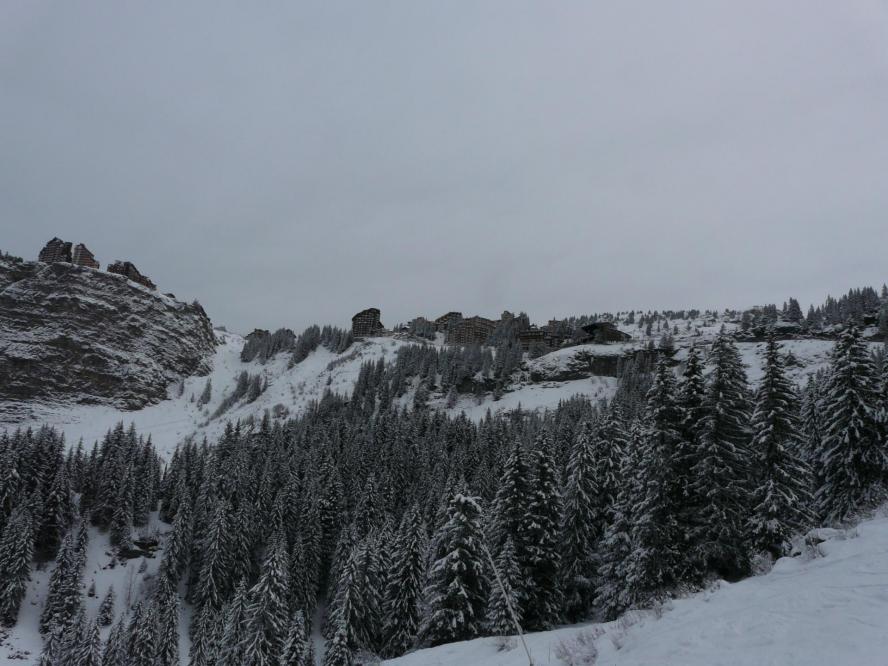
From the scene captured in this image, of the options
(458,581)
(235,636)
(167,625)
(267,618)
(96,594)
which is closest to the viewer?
(458,581)

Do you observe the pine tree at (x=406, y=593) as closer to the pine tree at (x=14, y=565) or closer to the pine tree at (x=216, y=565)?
the pine tree at (x=216, y=565)

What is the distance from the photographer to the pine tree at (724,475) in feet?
77.7

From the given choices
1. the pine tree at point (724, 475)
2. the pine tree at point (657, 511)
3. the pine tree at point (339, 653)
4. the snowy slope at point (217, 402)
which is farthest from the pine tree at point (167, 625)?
the snowy slope at point (217, 402)

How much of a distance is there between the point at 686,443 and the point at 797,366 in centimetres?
12050

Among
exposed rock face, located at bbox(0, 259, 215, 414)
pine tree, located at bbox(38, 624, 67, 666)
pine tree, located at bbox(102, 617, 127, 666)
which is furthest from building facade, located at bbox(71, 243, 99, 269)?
pine tree, located at bbox(102, 617, 127, 666)

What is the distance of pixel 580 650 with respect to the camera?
10641 millimetres

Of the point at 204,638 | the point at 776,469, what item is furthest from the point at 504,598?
the point at 204,638

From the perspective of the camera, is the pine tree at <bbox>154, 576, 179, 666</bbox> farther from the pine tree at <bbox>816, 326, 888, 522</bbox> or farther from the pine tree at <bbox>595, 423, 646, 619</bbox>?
the pine tree at <bbox>816, 326, 888, 522</bbox>

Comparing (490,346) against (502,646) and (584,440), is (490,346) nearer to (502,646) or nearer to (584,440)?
(584,440)

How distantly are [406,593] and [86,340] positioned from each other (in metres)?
162

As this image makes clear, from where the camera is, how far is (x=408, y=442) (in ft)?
298

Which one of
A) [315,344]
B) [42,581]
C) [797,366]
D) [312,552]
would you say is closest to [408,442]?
[312,552]

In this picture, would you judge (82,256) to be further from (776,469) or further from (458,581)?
(776,469)

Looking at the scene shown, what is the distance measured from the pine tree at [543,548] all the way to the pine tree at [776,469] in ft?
37.5
